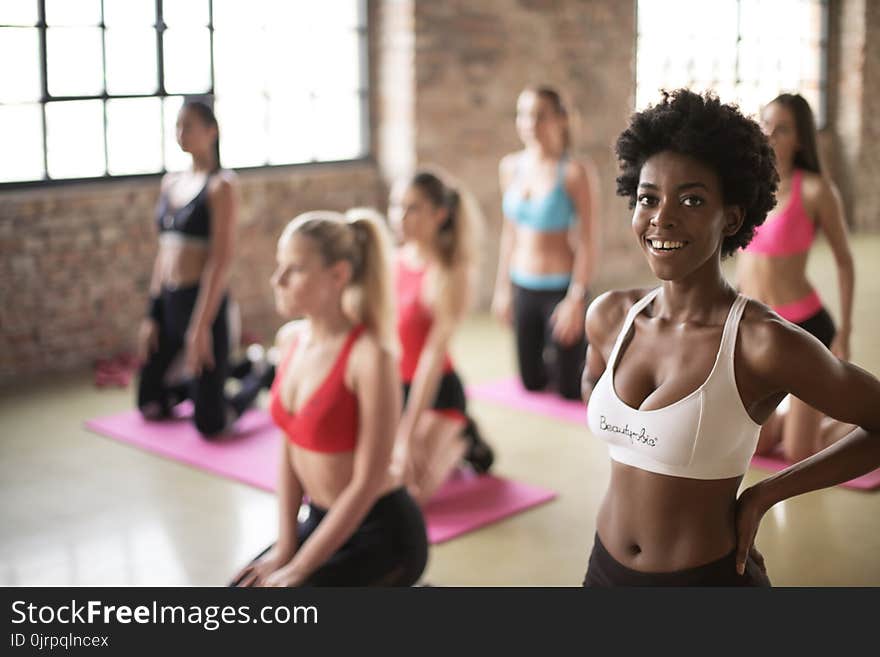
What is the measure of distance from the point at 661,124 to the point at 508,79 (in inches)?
255

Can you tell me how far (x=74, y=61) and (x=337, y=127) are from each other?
1943mm

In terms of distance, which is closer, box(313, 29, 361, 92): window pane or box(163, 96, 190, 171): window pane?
box(163, 96, 190, 171): window pane

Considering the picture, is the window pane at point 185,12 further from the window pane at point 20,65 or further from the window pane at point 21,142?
the window pane at point 21,142

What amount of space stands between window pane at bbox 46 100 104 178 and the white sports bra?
202 inches

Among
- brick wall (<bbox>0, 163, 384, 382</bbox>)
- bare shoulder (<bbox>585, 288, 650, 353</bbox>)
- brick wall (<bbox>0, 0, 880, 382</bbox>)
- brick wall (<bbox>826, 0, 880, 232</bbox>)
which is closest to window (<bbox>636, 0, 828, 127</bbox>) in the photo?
brick wall (<bbox>826, 0, 880, 232</bbox>)

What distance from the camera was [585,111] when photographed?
8.68 meters

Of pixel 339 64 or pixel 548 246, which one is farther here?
pixel 339 64

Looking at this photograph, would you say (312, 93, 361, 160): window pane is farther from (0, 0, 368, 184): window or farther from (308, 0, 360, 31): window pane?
(308, 0, 360, 31): window pane

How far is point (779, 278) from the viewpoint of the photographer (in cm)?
452

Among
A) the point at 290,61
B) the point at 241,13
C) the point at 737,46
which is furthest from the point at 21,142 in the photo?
the point at 737,46

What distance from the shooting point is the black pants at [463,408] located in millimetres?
4391

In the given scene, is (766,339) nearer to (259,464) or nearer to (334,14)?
(259,464)

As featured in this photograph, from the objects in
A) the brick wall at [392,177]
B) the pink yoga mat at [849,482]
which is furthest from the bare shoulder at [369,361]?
the brick wall at [392,177]

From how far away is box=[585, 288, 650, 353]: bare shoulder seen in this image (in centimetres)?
197
